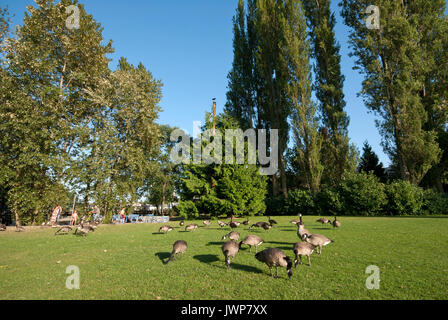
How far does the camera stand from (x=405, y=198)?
23344 millimetres

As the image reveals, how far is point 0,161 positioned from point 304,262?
86.8ft

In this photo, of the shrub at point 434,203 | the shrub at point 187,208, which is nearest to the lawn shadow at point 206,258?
the shrub at point 187,208

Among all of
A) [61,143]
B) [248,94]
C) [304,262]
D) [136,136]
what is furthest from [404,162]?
[61,143]

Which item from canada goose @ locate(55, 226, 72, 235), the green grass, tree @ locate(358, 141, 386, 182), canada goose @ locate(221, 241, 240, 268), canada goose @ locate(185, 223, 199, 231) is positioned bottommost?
canada goose @ locate(55, 226, 72, 235)

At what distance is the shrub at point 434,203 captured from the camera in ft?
73.6

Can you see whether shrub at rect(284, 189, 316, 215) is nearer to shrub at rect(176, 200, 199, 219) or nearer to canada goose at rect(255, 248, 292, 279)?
shrub at rect(176, 200, 199, 219)

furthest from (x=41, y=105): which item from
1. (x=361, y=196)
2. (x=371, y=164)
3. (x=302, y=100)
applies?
(x=371, y=164)

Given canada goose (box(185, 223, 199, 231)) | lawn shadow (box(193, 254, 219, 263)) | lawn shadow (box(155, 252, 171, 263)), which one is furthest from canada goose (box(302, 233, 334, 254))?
canada goose (box(185, 223, 199, 231))

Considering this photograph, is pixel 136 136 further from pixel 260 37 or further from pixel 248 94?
pixel 260 37

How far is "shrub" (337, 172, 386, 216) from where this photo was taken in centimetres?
2456

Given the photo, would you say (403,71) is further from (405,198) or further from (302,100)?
(405,198)

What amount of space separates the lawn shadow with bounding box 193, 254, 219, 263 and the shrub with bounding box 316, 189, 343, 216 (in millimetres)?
22824

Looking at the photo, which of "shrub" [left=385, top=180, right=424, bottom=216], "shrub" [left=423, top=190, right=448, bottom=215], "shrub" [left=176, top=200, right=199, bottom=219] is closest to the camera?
"shrub" [left=423, top=190, right=448, bottom=215]

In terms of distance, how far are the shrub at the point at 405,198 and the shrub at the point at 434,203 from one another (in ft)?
1.60
